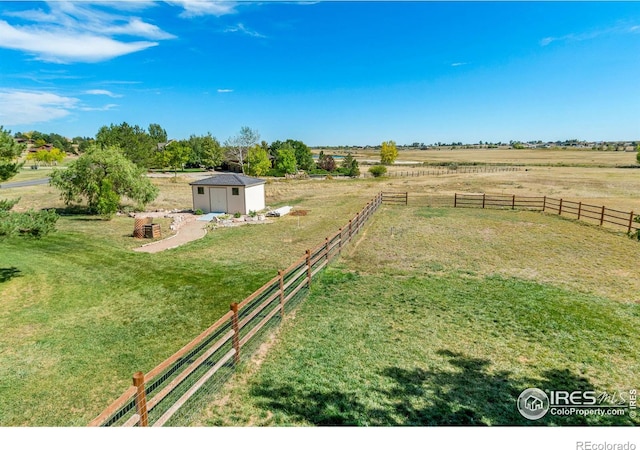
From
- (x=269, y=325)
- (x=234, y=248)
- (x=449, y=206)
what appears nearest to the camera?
(x=269, y=325)

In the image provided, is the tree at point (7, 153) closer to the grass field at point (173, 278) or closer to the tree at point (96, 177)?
the grass field at point (173, 278)

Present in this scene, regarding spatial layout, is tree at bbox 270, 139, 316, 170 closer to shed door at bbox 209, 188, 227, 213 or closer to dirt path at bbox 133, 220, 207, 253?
shed door at bbox 209, 188, 227, 213

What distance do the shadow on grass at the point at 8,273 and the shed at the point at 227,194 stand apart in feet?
→ 47.1

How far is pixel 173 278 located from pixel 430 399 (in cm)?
980

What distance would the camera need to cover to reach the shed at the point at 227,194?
2667cm

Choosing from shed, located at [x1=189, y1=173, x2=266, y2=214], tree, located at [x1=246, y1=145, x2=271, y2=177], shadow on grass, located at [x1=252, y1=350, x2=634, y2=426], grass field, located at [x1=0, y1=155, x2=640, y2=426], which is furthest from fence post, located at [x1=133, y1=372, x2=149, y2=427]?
tree, located at [x1=246, y1=145, x2=271, y2=177]

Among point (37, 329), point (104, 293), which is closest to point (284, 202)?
point (104, 293)

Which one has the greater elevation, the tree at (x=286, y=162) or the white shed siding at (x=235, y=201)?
the tree at (x=286, y=162)

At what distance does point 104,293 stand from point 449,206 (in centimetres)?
2460

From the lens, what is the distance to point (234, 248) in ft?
55.3

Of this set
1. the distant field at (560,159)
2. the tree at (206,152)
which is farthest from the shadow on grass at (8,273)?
the distant field at (560,159)

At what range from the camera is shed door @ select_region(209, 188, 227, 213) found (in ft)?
89.1

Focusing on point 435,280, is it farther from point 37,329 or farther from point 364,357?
point 37,329

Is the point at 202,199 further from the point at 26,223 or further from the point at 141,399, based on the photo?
the point at 141,399
